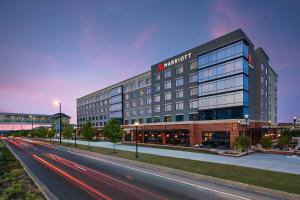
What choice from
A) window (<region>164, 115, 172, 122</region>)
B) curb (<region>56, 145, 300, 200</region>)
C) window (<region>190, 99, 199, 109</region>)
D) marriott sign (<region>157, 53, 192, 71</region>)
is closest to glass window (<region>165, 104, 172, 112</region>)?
window (<region>164, 115, 172, 122</region>)

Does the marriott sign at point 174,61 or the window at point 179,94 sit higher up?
the marriott sign at point 174,61

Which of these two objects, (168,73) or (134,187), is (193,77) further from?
(134,187)

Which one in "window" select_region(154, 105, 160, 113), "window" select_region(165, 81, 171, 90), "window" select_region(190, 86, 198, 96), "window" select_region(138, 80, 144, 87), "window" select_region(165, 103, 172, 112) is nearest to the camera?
"window" select_region(190, 86, 198, 96)

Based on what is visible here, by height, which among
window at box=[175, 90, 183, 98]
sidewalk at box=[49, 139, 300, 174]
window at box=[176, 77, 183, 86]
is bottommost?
sidewalk at box=[49, 139, 300, 174]

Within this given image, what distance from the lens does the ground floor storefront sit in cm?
3778

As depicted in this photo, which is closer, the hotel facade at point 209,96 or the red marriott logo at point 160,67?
the hotel facade at point 209,96

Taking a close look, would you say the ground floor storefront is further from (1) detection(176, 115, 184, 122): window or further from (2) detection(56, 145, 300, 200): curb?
(2) detection(56, 145, 300, 200): curb

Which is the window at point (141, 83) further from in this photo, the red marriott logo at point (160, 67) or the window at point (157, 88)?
the red marriott logo at point (160, 67)

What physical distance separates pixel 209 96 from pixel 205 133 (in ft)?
25.7

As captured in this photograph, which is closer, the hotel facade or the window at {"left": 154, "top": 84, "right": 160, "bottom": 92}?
the hotel facade

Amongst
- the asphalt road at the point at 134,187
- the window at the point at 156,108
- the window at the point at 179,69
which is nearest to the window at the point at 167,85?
the window at the point at 179,69

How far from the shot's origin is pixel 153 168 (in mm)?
19812

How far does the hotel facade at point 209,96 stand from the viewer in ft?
126

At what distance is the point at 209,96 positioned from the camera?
42.7 metres
